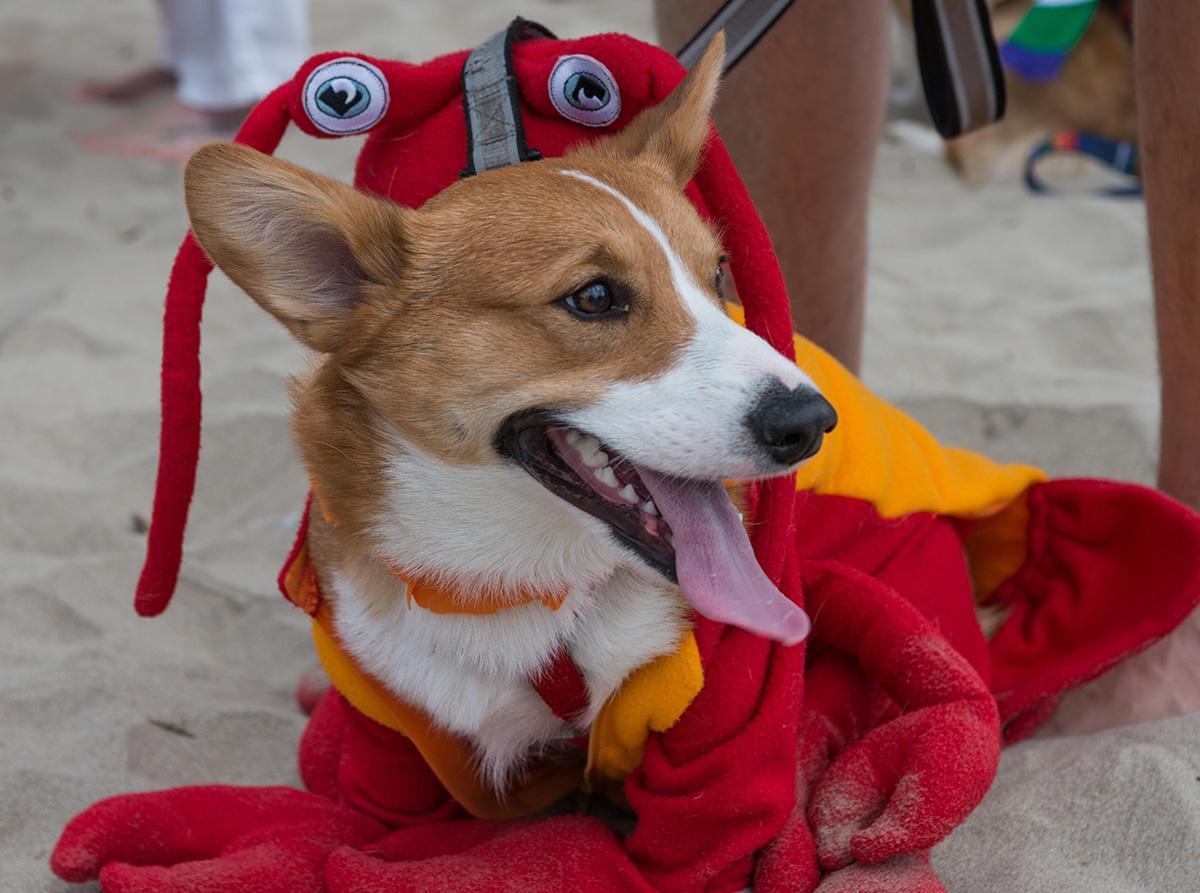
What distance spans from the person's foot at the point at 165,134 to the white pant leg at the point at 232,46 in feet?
0.26

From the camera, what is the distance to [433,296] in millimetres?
1816

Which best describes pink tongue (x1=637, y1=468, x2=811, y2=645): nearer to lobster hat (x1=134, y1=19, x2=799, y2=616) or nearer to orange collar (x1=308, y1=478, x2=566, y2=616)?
lobster hat (x1=134, y1=19, x2=799, y2=616)

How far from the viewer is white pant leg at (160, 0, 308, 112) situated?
524cm

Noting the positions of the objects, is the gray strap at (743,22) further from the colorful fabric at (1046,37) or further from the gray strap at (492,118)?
the colorful fabric at (1046,37)

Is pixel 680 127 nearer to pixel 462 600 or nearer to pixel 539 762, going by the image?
pixel 462 600

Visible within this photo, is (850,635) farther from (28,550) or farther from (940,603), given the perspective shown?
(28,550)

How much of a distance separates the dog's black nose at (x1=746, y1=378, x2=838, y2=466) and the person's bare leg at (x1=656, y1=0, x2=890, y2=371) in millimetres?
1155

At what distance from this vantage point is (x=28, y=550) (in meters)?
2.84

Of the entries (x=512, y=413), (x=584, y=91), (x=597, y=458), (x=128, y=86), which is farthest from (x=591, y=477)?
(x=128, y=86)

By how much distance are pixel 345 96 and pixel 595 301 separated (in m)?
0.50

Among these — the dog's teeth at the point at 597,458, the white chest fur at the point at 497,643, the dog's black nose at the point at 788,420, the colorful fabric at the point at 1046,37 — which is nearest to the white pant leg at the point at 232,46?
the colorful fabric at the point at 1046,37

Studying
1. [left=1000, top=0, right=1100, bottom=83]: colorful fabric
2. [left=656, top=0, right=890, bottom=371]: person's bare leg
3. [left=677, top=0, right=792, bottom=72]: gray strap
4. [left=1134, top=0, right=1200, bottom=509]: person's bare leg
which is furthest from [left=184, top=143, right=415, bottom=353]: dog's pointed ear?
[left=1000, top=0, right=1100, bottom=83]: colorful fabric

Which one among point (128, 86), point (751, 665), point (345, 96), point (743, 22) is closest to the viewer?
point (751, 665)

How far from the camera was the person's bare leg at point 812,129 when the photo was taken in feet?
8.48
